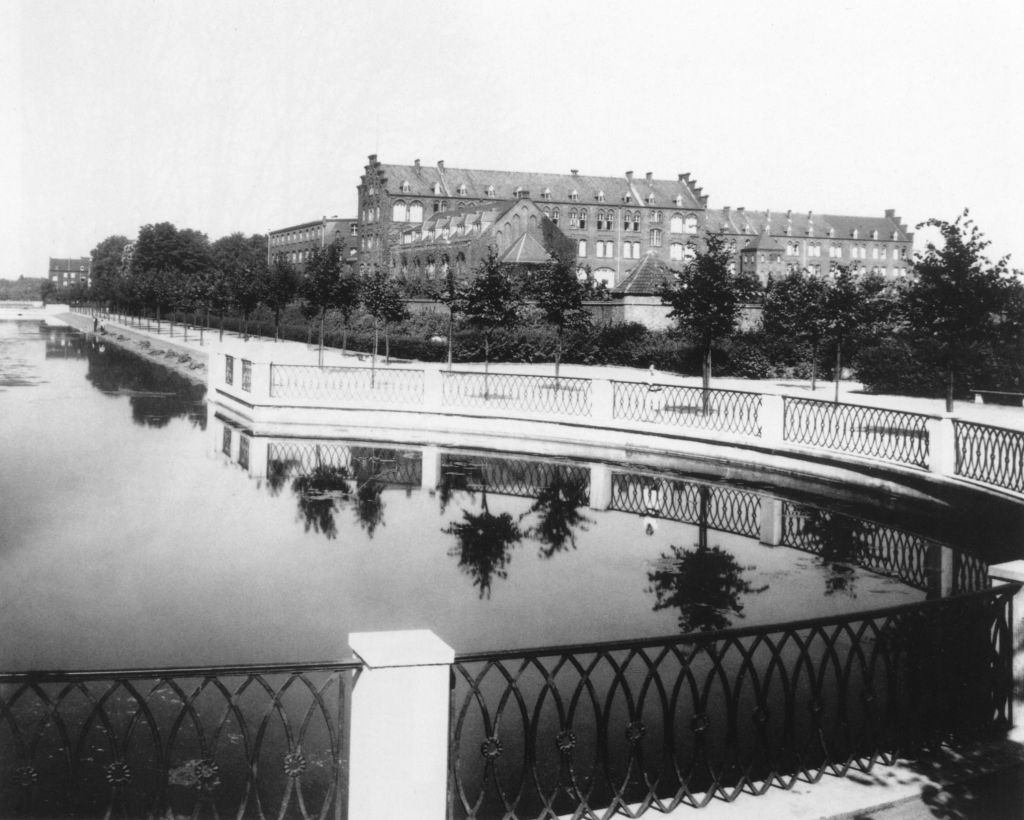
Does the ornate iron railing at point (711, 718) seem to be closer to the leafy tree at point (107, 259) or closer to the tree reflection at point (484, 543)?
the tree reflection at point (484, 543)

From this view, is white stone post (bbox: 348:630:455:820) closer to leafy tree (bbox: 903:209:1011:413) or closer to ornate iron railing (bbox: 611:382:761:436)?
ornate iron railing (bbox: 611:382:761:436)

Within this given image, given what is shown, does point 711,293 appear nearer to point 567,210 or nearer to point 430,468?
point 430,468

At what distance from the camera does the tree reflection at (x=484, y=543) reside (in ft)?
35.6

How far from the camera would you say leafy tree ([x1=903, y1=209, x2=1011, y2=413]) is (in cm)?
2103

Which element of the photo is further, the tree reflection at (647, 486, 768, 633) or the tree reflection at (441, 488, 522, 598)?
the tree reflection at (441, 488, 522, 598)

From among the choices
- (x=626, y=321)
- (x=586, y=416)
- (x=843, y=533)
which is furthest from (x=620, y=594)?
(x=626, y=321)

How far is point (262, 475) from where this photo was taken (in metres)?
17.1

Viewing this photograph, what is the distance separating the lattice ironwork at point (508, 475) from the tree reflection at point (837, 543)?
150 inches

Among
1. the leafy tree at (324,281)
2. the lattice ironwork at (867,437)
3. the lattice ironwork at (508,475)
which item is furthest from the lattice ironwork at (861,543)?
the leafy tree at (324,281)

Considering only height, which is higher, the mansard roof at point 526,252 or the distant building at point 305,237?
the distant building at point 305,237

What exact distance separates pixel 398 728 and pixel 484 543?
8365mm

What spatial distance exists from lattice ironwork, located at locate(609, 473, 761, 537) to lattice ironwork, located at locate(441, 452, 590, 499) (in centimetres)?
81

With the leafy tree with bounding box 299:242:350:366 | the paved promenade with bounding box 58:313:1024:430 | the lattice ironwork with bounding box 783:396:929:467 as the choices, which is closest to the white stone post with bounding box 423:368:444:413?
the paved promenade with bounding box 58:313:1024:430

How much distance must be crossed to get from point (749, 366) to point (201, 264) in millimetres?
89879
